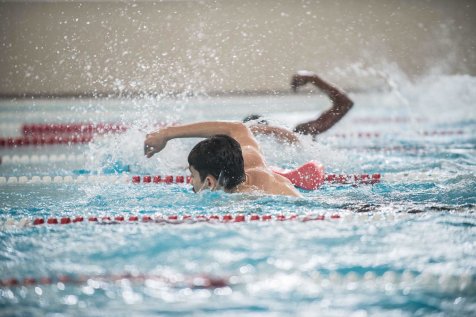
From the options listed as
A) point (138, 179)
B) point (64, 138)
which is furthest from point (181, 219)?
point (64, 138)

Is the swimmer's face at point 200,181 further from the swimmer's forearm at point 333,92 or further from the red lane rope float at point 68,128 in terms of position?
the red lane rope float at point 68,128

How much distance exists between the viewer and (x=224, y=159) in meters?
2.92

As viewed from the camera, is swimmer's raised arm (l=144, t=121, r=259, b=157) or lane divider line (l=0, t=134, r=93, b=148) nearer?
swimmer's raised arm (l=144, t=121, r=259, b=157)

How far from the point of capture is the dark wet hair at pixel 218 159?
290 cm

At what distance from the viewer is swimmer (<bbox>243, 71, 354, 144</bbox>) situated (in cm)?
405

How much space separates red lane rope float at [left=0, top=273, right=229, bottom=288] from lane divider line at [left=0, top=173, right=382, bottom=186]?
1844 mm

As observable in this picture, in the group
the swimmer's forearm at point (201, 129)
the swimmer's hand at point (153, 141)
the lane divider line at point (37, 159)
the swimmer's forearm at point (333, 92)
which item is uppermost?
the swimmer's forearm at point (333, 92)

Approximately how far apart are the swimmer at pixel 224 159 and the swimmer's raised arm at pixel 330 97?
78cm

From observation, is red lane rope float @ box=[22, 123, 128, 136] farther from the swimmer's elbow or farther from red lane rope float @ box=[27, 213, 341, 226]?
red lane rope float @ box=[27, 213, 341, 226]

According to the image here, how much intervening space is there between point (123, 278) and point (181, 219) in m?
0.75

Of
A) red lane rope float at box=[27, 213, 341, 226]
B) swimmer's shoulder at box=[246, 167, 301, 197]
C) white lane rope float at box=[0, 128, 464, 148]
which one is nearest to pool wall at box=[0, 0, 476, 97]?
white lane rope float at box=[0, 128, 464, 148]

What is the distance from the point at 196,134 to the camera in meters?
3.24

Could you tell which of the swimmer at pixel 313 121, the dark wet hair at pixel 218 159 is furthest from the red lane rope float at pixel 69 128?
the dark wet hair at pixel 218 159

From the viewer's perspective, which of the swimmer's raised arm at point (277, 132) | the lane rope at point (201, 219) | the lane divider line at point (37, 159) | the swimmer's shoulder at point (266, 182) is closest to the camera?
the lane rope at point (201, 219)
